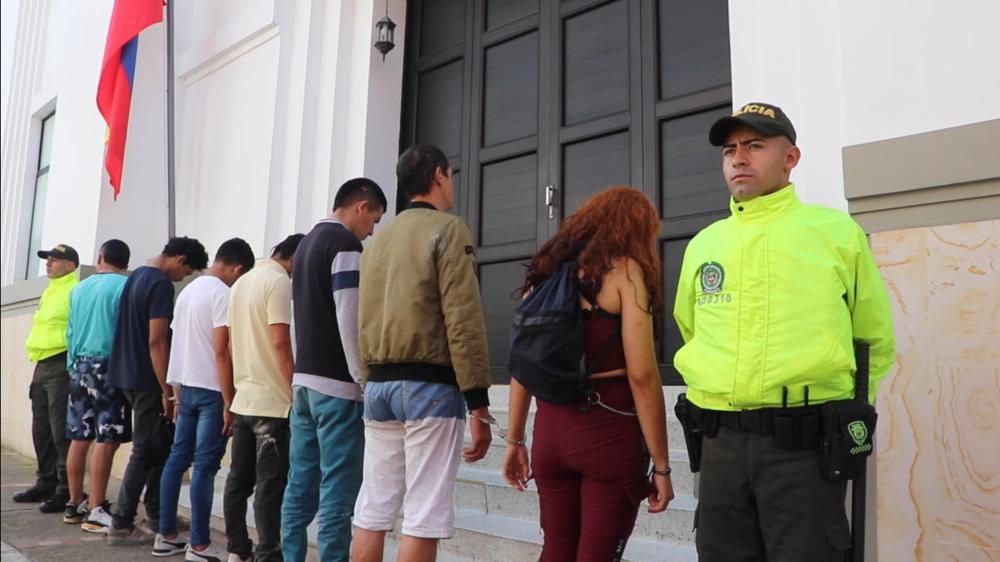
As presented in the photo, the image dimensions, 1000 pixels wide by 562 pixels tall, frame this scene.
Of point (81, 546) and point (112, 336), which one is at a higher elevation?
point (112, 336)

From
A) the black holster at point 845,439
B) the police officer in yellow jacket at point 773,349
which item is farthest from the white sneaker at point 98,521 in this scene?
the black holster at point 845,439

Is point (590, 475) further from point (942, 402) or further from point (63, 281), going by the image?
point (63, 281)

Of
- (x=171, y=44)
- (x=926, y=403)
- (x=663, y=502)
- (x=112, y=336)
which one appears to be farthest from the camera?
(x=171, y=44)

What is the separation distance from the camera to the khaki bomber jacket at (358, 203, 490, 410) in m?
2.67

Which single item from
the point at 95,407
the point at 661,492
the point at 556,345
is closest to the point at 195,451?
the point at 95,407

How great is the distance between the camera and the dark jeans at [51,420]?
19.0 feet

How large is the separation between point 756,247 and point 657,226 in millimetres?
415

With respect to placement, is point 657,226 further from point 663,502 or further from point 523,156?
point 523,156

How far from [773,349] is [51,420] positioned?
224 inches

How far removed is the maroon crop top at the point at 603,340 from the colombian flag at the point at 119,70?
610cm

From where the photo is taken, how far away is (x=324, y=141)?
6152 mm

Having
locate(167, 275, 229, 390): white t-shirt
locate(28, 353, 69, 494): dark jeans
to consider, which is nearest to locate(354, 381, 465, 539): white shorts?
locate(167, 275, 229, 390): white t-shirt

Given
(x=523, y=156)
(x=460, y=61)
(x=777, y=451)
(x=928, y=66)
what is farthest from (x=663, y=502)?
(x=460, y=61)

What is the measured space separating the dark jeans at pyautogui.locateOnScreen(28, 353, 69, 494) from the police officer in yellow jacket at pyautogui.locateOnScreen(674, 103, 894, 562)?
529cm
